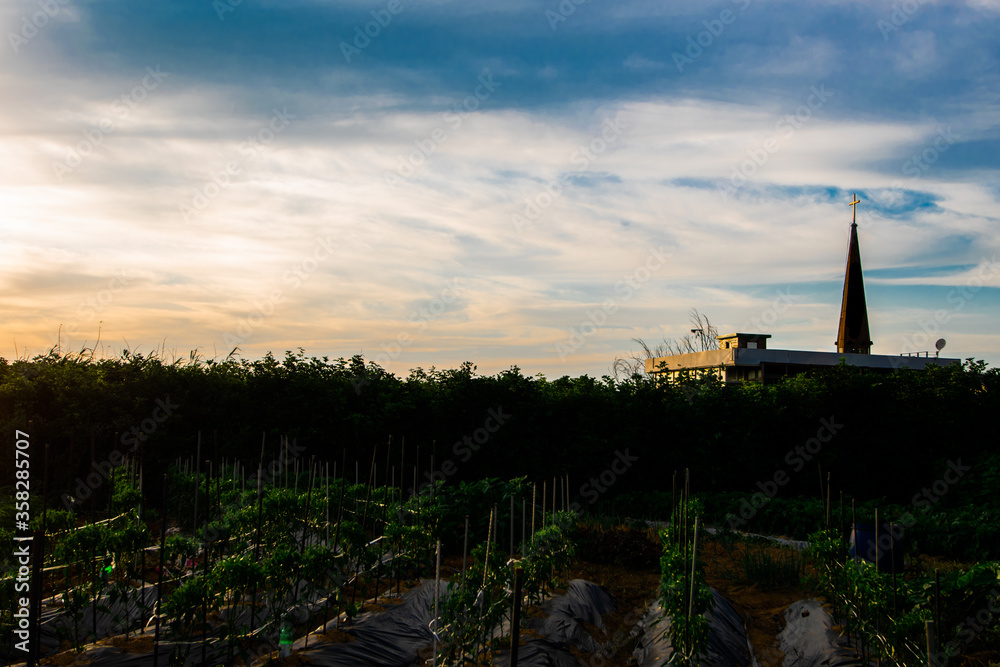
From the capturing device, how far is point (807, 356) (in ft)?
75.6

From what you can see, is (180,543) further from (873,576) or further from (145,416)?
(145,416)

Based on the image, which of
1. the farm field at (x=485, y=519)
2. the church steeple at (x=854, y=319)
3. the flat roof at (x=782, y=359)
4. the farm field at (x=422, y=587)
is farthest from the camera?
the church steeple at (x=854, y=319)

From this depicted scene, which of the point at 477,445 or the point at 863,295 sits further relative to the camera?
the point at 863,295

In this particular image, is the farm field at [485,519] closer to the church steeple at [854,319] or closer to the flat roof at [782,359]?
the flat roof at [782,359]

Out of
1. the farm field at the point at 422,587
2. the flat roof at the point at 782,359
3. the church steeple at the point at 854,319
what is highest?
the church steeple at the point at 854,319

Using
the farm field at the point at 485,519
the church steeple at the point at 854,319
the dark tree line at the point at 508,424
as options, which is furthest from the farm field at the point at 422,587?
the church steeple at the point at 854,319

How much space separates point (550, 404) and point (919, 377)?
27.6 ft

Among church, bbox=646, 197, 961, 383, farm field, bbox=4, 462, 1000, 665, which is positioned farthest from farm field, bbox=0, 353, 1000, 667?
church, bbox=646, 197, 961, 383

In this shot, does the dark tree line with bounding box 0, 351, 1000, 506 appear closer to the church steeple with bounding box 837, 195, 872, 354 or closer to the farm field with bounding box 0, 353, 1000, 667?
the farm field with bounding box 0, 353, 1000, 667

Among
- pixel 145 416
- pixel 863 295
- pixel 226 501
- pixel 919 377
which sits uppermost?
pixel 863 295

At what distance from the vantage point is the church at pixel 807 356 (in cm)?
2266

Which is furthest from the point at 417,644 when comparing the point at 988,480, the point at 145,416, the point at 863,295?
the point at 863,295

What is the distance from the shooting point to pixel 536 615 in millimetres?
6328

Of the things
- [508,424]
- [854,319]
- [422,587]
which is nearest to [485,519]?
[422,587]
